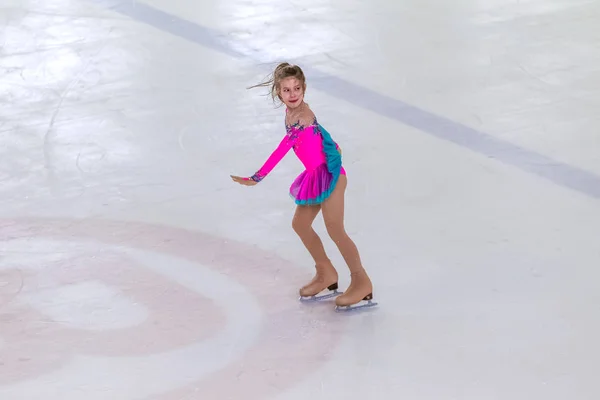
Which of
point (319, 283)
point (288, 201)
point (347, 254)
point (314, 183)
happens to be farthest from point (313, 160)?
point (288, 201)

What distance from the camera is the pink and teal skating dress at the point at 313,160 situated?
3.69 metres

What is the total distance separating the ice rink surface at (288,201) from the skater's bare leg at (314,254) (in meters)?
0.11

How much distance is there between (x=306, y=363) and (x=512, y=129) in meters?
2.33

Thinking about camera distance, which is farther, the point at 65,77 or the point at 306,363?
the point at 65,77

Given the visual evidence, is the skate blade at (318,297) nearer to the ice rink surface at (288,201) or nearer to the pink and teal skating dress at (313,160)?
the ice rink surface at (288,201)

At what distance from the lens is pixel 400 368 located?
358cm

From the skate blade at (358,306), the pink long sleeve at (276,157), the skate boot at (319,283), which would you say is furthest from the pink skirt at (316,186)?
the skate blade at (358,306)

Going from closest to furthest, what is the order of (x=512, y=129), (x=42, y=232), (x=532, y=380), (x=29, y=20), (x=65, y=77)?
(x=532, y=380), (x=42, y=232), (x=512, y=129), (x=65, y=77), (x=29, y=20)

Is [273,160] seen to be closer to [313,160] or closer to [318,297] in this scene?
[313,160]

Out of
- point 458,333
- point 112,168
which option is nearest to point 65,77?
point 112,168

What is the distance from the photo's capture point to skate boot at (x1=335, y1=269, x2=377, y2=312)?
3896 millimetres

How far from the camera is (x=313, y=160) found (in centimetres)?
374

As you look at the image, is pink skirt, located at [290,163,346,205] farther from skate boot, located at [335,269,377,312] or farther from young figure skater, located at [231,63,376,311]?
skate boot, located at [335,269,377,312]

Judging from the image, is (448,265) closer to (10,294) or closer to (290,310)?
(290,310)
